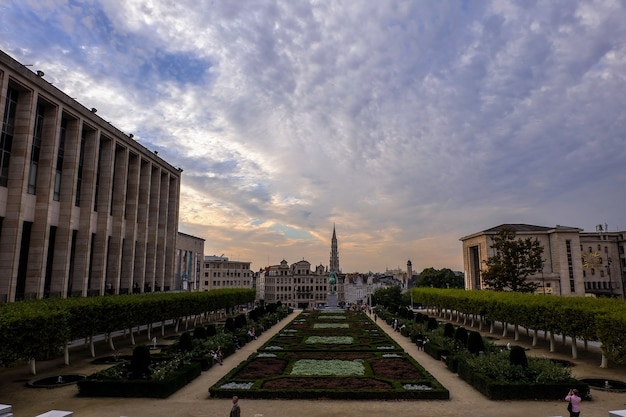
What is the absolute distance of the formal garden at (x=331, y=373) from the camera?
23.0 meters

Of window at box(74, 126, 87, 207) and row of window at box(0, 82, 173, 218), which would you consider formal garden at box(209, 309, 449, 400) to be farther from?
row of window at box(0, 82, 173, 218)

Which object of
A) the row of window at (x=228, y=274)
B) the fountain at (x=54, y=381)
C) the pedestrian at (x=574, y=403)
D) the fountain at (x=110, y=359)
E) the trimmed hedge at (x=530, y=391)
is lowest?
the fountain at (x=110, y=359)

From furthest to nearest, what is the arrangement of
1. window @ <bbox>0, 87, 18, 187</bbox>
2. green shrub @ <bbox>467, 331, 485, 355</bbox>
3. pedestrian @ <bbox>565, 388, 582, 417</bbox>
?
window @ <bbox>0, 87, 18, 187</bbox> → green shrub @ <bbox>467, 331, 485, 355</bbox> → pedestrian @ <bbox>565, 388, 582, 417</bbox>

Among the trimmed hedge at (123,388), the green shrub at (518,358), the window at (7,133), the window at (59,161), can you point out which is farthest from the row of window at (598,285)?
the window at (7,133)

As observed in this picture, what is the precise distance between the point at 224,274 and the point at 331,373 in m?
137

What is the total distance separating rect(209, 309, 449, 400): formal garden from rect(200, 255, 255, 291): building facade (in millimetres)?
118286

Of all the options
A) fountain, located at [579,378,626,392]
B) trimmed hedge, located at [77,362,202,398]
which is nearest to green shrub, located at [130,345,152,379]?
trimmed hedge, located at [77,362,202,398]

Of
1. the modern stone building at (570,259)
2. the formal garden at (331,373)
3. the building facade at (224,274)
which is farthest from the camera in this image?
the building facade at (224,274)

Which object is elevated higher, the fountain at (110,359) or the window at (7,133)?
the window at (7,133)

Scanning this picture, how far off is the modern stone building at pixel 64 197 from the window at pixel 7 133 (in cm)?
9

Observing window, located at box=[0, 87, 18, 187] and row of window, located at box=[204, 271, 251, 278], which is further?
row of window, located at box=[204, 271, 251, 278]

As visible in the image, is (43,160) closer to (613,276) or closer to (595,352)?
(595,352)

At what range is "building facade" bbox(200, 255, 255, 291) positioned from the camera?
516 ft

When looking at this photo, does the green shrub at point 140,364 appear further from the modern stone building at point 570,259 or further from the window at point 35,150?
the modern stone building at point 570,259
